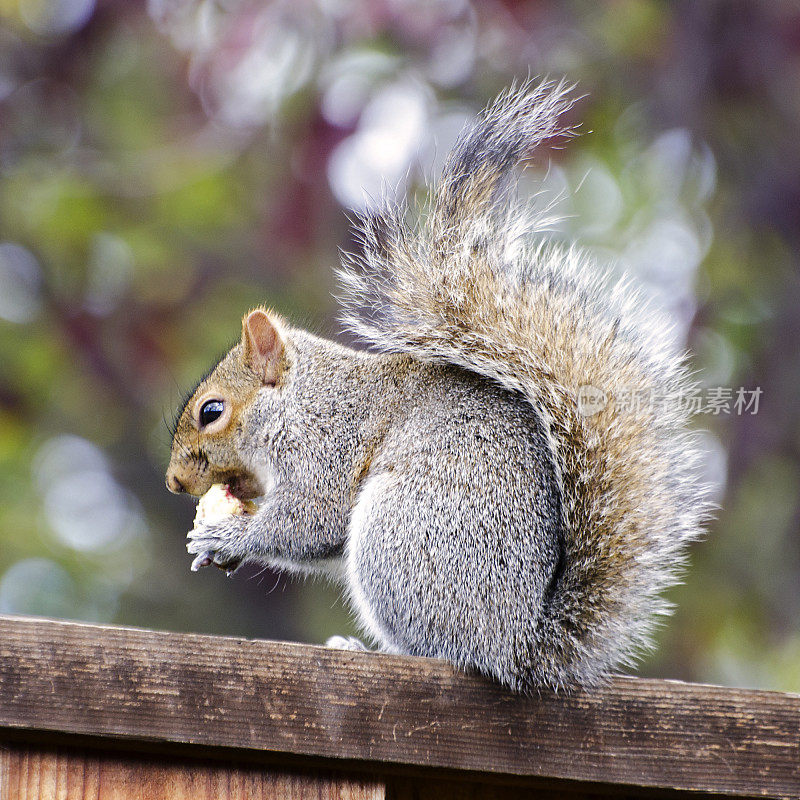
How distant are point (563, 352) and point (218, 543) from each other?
77cm

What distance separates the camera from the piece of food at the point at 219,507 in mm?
2100

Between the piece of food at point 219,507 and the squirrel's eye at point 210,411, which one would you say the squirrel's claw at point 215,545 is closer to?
the piece of food at point 219,507

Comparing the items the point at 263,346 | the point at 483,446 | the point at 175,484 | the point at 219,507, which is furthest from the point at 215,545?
the point at 483,446

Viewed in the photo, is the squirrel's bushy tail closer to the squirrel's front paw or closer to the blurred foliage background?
the squirrel's front paw

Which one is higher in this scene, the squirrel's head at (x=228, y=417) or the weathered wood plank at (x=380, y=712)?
the squirrel's head at (x=228, y=417)

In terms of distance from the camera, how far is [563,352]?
1801 millimetres

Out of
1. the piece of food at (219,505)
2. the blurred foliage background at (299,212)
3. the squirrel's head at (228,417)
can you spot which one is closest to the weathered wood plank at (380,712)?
the piece of food at (219,505)

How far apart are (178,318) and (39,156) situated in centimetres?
81

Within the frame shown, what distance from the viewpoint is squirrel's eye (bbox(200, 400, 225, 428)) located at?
2.26 m

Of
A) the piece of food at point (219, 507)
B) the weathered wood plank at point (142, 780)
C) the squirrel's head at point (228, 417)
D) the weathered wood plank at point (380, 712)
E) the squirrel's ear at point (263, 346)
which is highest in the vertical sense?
the squirrel's ear at point (263, 346)

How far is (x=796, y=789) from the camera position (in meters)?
1.55

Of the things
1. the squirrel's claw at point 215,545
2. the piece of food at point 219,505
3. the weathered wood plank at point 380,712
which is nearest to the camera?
the weathered wood plank at point 380,712

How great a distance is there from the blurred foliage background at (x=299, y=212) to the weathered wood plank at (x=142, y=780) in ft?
6.10

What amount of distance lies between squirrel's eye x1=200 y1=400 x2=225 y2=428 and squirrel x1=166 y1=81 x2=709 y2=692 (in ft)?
0.13
